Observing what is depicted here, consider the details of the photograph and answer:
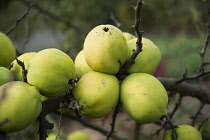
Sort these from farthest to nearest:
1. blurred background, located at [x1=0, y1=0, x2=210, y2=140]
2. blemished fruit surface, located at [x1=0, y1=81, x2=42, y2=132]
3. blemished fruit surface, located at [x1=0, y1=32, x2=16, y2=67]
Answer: blurred background, located at [x1=0, y1=0, x2=210, y2=140] → blemished fruit surface, located at [x1=0, y1=32, x2=16, y2=67] → blemished fruit surface, located at [x1=0, y1=81, x2=42, y2=132]

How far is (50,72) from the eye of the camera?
106 centimetres

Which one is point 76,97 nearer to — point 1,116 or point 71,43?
point 1,116

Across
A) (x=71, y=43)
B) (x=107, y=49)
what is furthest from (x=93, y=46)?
(x=71, y=43)

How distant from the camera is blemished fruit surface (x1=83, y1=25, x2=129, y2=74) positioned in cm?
109

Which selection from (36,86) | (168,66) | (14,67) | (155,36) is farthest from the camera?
(155,36)

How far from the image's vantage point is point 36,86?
105 centimetres

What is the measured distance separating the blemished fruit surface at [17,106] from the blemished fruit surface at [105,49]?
0.25 meters

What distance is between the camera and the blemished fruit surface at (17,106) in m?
0.92

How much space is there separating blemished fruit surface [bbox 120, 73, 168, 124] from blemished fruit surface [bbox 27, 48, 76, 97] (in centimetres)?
23

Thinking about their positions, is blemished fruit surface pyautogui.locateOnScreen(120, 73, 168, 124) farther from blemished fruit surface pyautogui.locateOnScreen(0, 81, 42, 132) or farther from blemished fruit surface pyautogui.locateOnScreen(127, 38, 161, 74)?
blemished fruit surface pyautogui.locateOnScreen(0, 81, 42, 132)

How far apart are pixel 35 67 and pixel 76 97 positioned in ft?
0.60

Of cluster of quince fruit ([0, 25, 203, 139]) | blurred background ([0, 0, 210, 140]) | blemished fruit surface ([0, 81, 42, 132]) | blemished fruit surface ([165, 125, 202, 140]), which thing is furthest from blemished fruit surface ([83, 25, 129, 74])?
blurred background ([0, 0, 210, 140])

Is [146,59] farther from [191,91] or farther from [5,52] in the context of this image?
[5,52]

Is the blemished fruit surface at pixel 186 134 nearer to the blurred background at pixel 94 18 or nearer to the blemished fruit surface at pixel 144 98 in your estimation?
the blemished fruit surface at pixel 144 98
